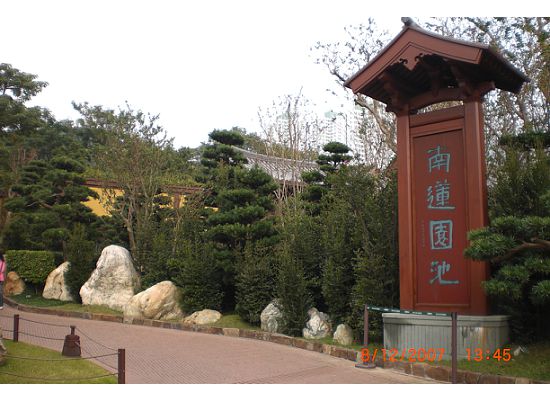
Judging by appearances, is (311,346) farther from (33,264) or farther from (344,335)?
(33,264)

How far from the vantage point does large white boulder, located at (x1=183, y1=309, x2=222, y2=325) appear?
12.6m

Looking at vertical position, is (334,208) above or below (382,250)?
above

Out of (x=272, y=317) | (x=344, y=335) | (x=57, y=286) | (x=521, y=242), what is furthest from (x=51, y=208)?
(x=521, y=242)

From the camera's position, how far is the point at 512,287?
659 centimetres

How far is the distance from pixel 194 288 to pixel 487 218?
756 centimetres

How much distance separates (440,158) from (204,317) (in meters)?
7.01

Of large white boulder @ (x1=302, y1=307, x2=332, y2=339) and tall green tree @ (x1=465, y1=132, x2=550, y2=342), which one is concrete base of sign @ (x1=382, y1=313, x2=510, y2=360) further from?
large white boulder @ (x1=302, y1=307, x2=332, y2=339)

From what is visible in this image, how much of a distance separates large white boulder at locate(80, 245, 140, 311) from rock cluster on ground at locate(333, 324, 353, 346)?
738 centimetres

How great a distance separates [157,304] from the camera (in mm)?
13281

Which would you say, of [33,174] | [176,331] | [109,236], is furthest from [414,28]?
[33,174]

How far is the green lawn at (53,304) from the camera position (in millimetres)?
14668

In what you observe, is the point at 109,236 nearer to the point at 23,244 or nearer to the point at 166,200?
the point at 166,200
